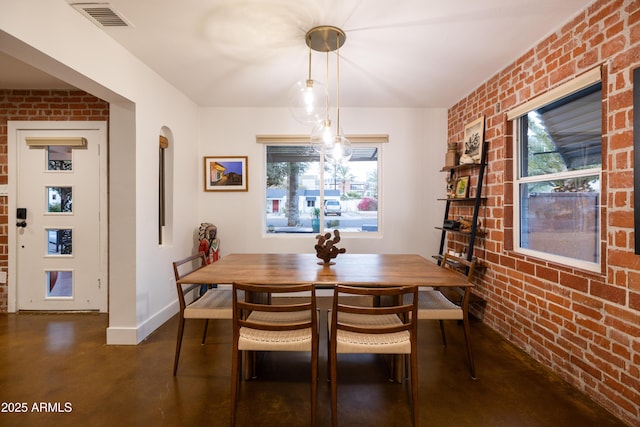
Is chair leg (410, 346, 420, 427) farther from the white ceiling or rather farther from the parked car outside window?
the parked car outside window

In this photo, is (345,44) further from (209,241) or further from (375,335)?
(209,241)

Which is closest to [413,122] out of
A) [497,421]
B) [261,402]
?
[497,421]

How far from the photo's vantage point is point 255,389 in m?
2.08

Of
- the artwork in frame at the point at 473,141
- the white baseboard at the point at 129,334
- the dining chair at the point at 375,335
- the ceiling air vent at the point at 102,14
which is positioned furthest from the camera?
the artwork in frame at the point at 473,141

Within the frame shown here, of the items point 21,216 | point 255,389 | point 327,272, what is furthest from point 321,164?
point 21,216

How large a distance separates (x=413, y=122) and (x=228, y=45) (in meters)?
2.55

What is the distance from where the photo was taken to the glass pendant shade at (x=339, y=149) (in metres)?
2.35

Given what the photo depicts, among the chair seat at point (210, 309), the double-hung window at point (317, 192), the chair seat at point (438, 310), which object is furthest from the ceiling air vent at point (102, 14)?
the chair seat at point (438, 310)

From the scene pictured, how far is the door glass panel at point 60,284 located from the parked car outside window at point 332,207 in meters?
3.06

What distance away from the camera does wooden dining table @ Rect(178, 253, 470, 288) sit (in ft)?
6.58

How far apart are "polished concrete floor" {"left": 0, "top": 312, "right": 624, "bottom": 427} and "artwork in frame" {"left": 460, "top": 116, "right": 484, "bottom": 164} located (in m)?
1.78

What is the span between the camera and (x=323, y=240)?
2553 millimetres

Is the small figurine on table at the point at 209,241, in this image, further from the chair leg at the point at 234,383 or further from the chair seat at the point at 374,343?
the chair seat at the point at 374,343

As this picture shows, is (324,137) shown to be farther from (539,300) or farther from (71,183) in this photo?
(71,183)
